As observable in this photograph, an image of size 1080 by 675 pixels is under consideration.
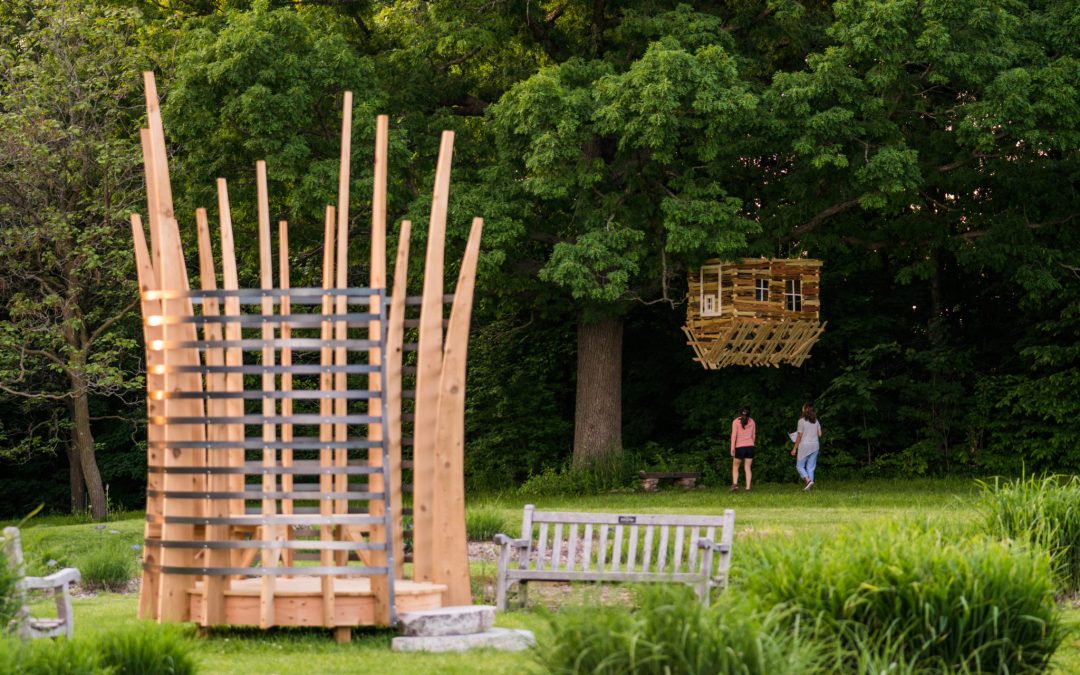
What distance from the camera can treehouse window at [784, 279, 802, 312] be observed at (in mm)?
20438

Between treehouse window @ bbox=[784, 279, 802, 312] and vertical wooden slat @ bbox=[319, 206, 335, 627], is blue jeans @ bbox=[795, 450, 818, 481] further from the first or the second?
vertical wooden slat @ bbox=[319, 206, 335, 627]

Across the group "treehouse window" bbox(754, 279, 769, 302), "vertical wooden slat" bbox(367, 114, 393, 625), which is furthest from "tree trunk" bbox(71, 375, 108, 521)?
"vertical wooden slat" bbox(367, 114, 393, 625)

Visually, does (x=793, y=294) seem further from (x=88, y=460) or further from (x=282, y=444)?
(x=282, y=444)

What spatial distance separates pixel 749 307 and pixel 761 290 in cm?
44

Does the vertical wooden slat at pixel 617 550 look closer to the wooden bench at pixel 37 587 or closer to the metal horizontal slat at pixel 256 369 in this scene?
the metal horizontal slat at pixel 256 369

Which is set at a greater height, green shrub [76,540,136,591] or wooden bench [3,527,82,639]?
wooden bench [3,527,82,639]

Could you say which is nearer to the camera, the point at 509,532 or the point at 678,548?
the point at 678,548

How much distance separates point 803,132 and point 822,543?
1271cm

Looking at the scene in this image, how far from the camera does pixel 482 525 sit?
14.7 metres

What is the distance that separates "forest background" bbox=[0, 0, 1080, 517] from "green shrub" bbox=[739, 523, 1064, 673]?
40.1 feet

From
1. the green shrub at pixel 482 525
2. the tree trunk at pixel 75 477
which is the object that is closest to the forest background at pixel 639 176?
the tree trunk at pixel 75 477

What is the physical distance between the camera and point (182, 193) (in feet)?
73.8

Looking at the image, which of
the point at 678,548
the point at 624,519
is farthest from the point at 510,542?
the point at 678,548

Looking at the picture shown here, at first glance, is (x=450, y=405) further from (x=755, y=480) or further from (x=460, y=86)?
(x=755, y=480)
